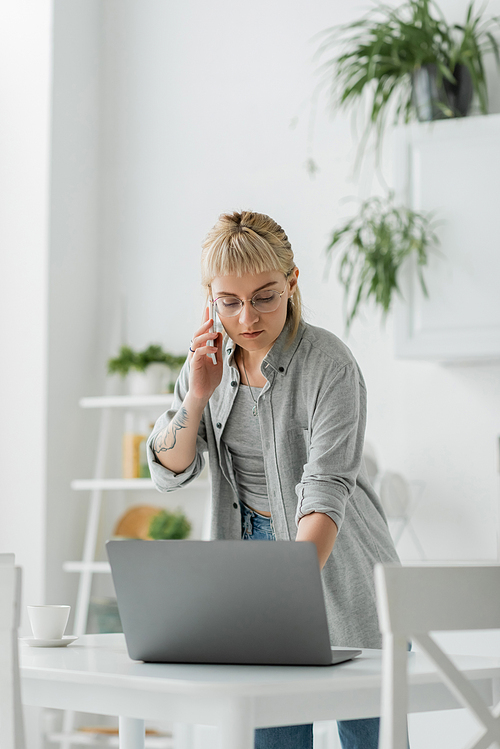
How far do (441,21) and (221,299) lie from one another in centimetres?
188

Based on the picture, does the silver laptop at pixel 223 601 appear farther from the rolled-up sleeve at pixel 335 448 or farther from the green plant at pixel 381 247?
the green plant at pixel 381 247

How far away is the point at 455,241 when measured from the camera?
2.79m

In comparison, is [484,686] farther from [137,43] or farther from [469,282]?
[137,43]

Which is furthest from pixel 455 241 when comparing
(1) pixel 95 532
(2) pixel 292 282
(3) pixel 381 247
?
(1) pixel 95 532

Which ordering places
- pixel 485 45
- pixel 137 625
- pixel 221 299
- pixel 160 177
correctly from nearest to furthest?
1. pixel 137 625
2. pixel 221 299
3. pixel 485 45
4. pixel 160 177

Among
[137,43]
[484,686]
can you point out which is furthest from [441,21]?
[484,686]

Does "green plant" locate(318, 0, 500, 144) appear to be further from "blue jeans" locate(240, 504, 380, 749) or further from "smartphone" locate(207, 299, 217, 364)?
"blue jeans" locate(240, 504, 380, 749)

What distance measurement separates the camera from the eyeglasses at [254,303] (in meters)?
1.50

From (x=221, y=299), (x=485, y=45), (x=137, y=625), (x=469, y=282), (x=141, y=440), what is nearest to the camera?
(x=137, y=625)

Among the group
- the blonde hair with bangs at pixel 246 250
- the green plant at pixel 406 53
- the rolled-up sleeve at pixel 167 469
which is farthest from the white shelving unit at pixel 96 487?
the blonde hair with bangs at pixel 246 250

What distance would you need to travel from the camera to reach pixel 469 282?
2768 mm

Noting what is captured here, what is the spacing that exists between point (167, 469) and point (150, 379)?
1828mm

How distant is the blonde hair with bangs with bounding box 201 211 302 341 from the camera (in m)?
1.49

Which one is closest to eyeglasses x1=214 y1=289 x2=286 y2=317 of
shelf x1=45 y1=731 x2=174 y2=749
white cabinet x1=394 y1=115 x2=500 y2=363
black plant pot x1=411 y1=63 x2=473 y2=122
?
white cabinet x1=394 y1=115 x2=500 y2=363
